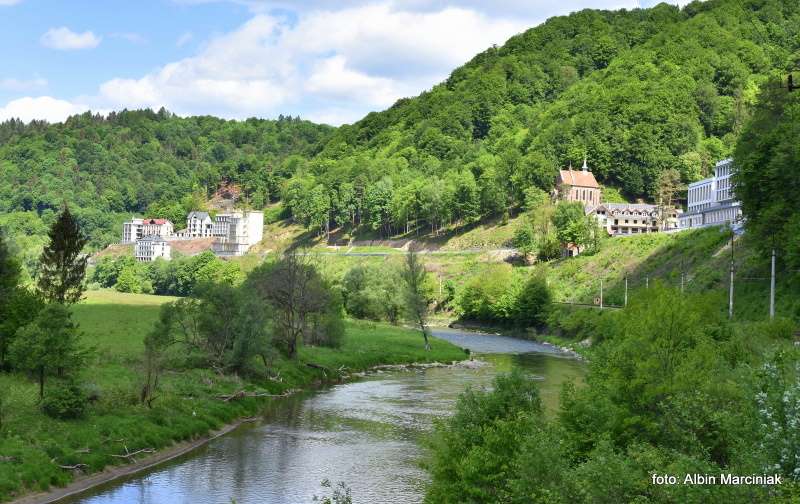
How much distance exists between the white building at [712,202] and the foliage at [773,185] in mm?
48444

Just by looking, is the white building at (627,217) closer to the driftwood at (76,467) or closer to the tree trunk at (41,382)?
the tree trunk at (41,382)

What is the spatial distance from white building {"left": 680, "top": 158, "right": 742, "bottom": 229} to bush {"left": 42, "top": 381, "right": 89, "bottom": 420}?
106 meters

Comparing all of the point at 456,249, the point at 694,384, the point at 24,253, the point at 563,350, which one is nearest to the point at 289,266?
the point at 563,350

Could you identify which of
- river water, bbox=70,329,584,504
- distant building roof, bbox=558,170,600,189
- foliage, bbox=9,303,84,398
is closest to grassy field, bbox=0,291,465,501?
foliage, bbox=9,303,84,398

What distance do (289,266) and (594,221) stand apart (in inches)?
3090

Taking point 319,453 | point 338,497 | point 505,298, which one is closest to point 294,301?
point 319,453

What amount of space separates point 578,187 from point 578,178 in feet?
9.48

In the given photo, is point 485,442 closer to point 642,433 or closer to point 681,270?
point 642,433

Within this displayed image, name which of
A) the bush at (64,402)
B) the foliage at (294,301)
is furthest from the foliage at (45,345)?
the foliage at (294,301)

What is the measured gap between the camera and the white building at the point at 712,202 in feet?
443

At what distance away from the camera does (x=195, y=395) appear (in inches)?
2143

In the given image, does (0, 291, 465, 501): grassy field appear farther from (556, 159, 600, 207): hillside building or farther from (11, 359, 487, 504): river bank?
(556, 159, 600, 207): hillside building

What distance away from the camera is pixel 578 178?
186750mm

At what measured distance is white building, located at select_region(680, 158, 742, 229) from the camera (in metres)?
135
